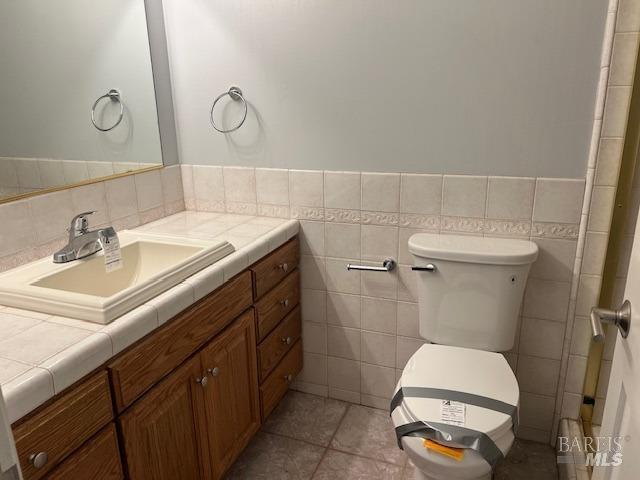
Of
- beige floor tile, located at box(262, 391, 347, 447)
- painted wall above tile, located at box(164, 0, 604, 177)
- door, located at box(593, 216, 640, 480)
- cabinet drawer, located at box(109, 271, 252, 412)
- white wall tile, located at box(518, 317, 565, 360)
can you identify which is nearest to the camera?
door, located at box(593, 216, 640, 480)

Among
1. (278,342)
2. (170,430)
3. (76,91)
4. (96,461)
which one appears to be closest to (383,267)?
(278,342)

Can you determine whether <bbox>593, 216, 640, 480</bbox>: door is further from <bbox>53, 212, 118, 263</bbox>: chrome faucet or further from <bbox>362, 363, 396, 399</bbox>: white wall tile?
<bbox>53, 212, 118, 263</bbox>: chrome faucet

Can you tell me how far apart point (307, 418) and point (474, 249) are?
105 cm

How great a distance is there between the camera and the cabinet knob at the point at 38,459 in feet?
2.97

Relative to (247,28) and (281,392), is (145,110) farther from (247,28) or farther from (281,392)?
(281,392)

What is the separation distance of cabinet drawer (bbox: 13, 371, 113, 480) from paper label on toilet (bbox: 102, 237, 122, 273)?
0.50 metres

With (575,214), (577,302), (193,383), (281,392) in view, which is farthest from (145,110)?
(577,302)

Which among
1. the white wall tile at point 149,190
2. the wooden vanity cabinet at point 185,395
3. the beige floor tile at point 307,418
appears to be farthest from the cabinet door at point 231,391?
the white wall tile at point 149,190

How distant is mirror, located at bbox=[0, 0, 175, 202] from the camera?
148cm

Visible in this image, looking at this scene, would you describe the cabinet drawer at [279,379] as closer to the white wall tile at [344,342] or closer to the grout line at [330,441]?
the white wall tile at [344,342]

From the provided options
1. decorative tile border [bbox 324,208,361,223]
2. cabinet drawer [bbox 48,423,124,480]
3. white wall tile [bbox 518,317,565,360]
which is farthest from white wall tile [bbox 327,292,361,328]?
cabinet drawer [bbox 48,423,124,480]

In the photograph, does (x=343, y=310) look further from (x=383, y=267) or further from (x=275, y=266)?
(x=275, y=266)

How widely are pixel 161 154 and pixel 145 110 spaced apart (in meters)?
0.19

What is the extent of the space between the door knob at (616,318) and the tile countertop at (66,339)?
0.99 metres
